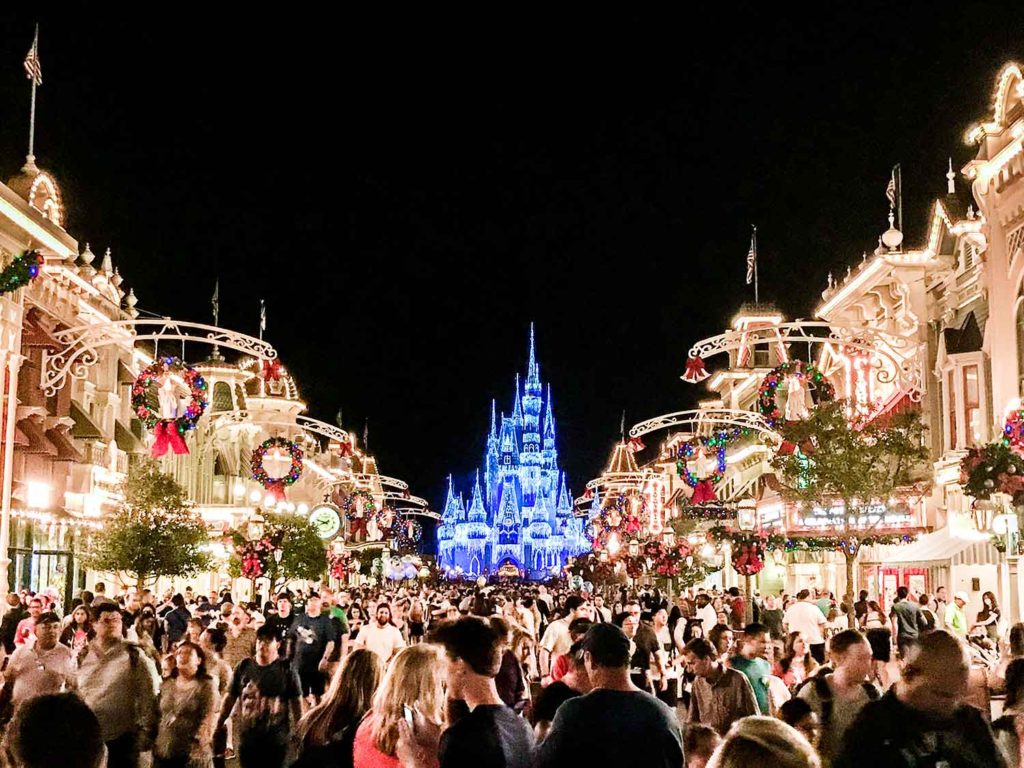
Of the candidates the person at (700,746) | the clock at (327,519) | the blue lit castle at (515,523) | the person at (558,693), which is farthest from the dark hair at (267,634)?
the blue lit castle at (515,523)

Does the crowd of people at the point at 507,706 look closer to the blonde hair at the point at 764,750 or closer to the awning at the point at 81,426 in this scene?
the blonde hair at the point at 764,750

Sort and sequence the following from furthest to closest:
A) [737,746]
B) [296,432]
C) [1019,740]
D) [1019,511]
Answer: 1. [296,432]
2. [1019,511]
3. [1019,740]
4. [737,746]

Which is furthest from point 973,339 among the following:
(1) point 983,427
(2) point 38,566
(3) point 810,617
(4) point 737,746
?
(4) point 737,746

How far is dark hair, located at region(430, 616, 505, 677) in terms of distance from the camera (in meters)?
6.41

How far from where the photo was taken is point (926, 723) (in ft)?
18.1

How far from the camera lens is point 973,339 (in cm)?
3547

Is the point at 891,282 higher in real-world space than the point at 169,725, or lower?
higher

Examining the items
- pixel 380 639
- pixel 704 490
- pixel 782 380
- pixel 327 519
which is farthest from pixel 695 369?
pixel 327 519

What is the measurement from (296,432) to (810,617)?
73.4 meters

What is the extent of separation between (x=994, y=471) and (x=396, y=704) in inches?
665

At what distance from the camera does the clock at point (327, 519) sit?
5203 centimetres

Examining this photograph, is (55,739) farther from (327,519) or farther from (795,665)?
(327,519)

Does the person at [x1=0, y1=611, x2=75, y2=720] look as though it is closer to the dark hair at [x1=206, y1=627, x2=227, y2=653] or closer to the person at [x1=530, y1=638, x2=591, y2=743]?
the dark hair at [x1=206, y1=627, x2=227, y2=653]

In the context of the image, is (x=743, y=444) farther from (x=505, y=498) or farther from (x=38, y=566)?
(x=505, y=498)
